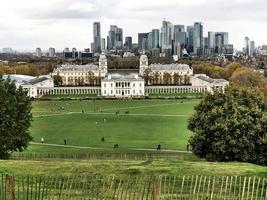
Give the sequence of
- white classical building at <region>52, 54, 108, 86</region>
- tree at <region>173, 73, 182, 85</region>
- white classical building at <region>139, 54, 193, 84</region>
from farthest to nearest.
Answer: white classical building at <region>52, 54, 108, 86</region> → white classical building at <region>139, 54, 193, 84</region> → tree at <region>173, 73, 182, 85</region>

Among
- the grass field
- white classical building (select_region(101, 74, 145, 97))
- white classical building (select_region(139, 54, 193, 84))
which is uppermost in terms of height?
white classical building (select_region(139, 54, 193, 84))

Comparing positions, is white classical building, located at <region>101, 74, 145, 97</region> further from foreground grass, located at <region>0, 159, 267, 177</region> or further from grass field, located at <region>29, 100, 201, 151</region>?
foreground grass, located at <region>0, 159, 267, 177</region>

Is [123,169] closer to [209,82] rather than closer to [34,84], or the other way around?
[34,84]

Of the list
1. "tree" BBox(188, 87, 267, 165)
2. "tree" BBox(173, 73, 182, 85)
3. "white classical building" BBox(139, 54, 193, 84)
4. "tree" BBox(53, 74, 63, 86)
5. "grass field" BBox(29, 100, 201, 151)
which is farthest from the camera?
"white classical building" BBox(139, 54, 193, 84)

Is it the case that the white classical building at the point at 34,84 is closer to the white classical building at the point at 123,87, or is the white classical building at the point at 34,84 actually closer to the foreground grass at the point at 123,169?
the white classical building at the point at 123,87

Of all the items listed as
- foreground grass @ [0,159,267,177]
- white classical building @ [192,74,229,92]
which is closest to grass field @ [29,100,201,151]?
foreground grass @ [0,159,267,177]

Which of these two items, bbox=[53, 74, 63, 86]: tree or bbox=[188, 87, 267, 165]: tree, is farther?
bbox=[53, 74, 63, 86]: tree

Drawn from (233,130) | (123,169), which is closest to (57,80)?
(233,130)
